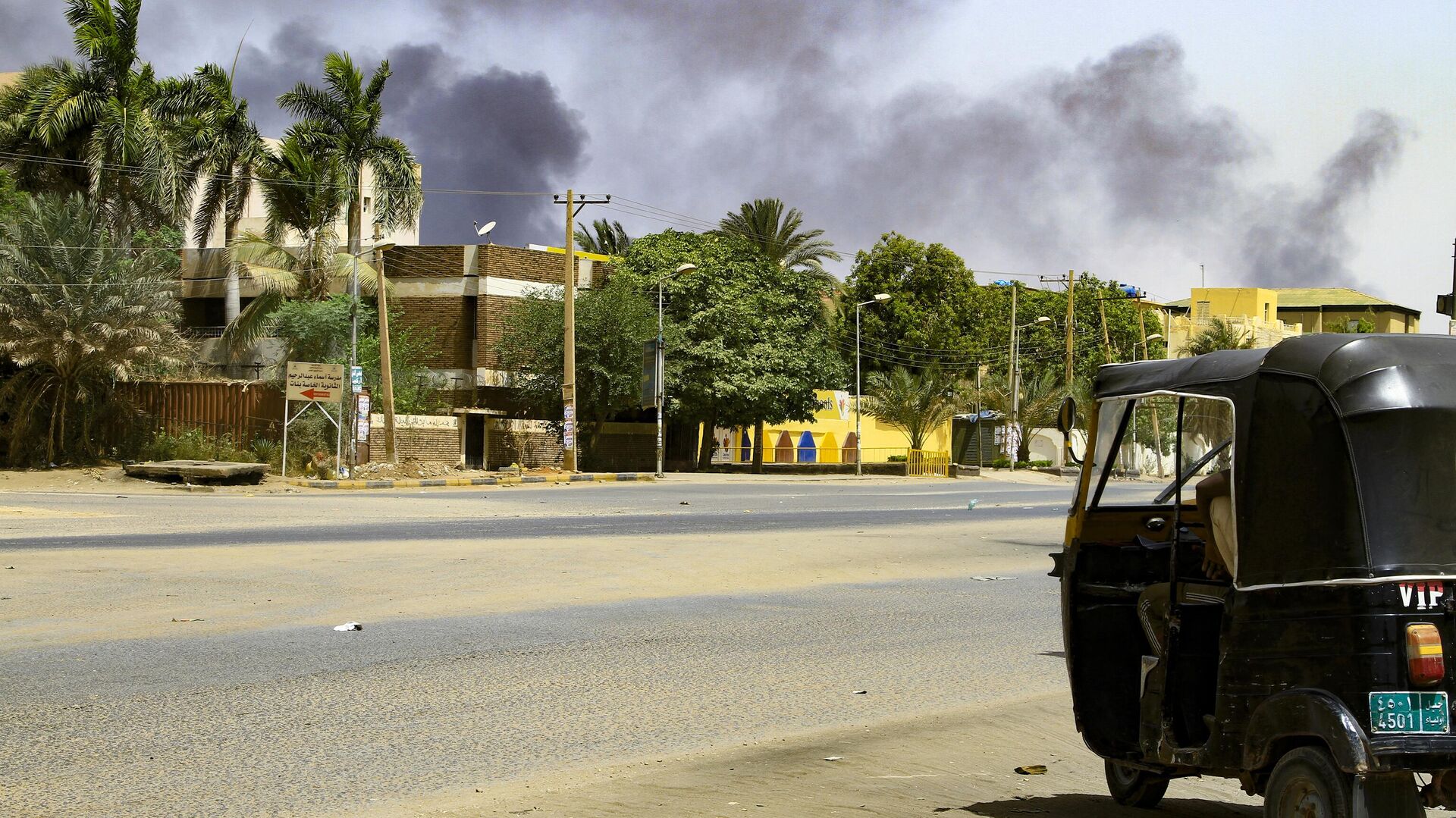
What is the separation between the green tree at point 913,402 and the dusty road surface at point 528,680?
4134 centimetres

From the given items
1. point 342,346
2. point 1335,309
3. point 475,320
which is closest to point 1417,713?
point 342,346

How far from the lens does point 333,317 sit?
4316 cm

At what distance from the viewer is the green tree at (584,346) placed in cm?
4653

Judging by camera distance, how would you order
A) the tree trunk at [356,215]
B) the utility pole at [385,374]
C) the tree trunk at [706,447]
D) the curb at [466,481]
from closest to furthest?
the curb at [466,481] < the utility pole at [385,374] < the tree trunk at [356,215] < the tree trunk at [706,447]

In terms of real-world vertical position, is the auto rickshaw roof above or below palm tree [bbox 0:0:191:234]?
below

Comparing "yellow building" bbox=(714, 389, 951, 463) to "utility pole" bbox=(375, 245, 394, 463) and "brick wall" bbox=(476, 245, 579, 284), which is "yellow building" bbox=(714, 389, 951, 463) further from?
"utility pole" bbox=(375, 245, 394, 463)

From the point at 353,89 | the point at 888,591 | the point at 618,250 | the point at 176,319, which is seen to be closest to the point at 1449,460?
the point at 888,591

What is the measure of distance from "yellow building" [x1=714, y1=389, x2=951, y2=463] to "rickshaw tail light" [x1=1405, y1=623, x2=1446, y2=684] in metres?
55.7

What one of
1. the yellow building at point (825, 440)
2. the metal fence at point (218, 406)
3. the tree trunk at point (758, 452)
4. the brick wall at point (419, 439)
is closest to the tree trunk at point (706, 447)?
the tree trunk at point (758, 452)

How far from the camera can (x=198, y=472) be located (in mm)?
32125

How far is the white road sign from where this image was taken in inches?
1373

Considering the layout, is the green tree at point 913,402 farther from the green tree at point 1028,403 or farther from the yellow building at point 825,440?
the green tree at point 1028,403

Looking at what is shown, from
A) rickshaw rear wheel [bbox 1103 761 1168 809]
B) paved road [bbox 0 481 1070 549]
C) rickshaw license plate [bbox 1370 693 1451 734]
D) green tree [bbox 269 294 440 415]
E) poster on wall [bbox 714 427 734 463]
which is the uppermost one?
green tree [bbox 269 294 440 415]

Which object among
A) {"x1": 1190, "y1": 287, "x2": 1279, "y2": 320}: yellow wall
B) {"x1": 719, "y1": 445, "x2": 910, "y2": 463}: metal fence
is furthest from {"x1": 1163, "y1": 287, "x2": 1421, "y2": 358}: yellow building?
{"x1": 719, "y1": 445, "x2": 910, "y2": 463}: metal fence
